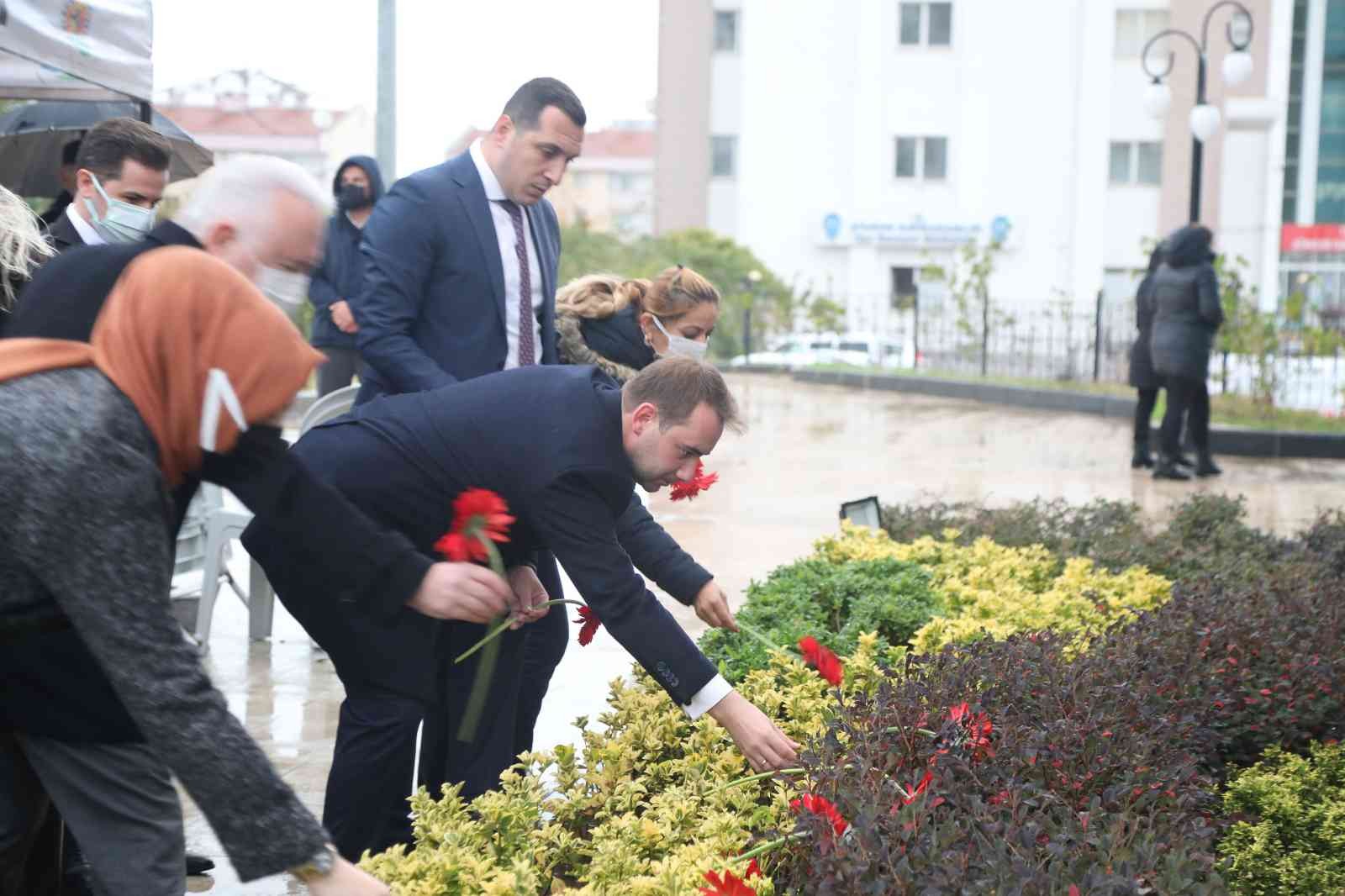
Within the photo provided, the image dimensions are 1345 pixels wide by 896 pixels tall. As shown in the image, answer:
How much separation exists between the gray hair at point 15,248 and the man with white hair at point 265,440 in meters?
1.16

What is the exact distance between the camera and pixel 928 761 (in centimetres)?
330

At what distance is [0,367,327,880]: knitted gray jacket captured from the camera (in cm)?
209

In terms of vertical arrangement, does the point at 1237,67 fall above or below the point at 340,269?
above

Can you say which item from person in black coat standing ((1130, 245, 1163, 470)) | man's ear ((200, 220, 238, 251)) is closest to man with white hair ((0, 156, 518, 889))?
man's ear ((200, 220, 238, 251))

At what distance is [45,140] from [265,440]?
5795mm

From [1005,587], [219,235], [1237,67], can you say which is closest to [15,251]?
[219,235]

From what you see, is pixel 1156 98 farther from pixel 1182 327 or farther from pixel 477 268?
pixel 477 268

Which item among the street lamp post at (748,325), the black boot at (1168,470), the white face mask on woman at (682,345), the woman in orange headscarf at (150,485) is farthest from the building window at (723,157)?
the woman in orange headscarf at (150,485)

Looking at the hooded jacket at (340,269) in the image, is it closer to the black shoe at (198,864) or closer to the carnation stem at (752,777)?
the black shoe at (198,864)

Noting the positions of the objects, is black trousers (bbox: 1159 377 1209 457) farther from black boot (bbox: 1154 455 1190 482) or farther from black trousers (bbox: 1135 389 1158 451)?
black trousers (bbox: 1135 389 1158 451)

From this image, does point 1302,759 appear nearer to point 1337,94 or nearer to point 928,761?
point 928,761

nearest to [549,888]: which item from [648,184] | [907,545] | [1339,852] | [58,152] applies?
[1339,852]

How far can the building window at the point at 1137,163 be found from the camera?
41.5 m

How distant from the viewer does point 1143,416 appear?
12977mm
